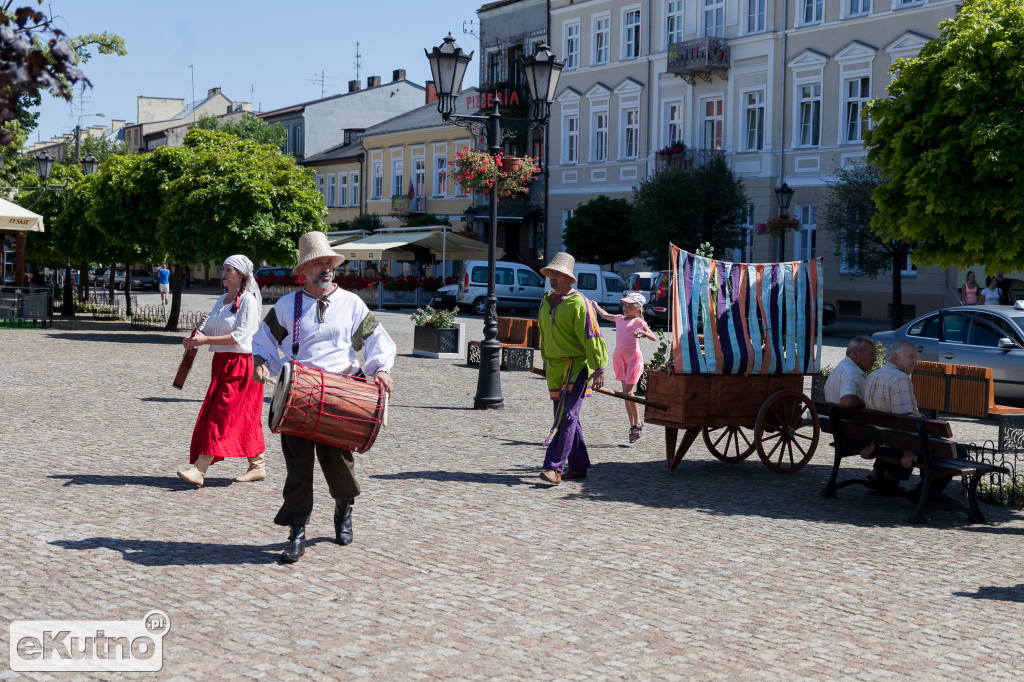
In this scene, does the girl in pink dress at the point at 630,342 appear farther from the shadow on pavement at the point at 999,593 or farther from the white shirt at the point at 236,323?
the shadow on pavement at the point at 999,593

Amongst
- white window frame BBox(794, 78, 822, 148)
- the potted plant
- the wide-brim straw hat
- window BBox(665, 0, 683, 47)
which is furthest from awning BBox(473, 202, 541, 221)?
the wide-brim straw hat

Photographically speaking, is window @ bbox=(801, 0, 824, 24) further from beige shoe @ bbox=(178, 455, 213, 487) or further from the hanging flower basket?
beige shoe @ bbox=(178, 455, 213, 487)

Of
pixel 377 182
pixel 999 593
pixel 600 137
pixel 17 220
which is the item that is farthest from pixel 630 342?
pixel 377 182

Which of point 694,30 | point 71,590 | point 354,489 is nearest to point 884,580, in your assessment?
point 354,489

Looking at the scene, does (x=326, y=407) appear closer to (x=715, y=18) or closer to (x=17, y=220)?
(x=17, y=220)

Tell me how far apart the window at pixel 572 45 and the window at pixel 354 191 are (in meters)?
19.8

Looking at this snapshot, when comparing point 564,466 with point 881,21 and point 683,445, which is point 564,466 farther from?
point 881,21

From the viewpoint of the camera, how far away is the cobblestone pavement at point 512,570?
200 inches

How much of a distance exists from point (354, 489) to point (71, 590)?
5.25 ft

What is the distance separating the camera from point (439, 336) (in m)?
21.8

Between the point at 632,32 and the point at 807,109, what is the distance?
9.14 metres

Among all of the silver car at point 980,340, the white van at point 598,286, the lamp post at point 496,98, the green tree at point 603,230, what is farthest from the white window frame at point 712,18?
the lamp post at point 496,98

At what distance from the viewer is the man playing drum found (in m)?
6.53

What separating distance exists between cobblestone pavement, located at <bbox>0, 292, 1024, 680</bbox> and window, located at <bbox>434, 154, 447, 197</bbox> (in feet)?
148
